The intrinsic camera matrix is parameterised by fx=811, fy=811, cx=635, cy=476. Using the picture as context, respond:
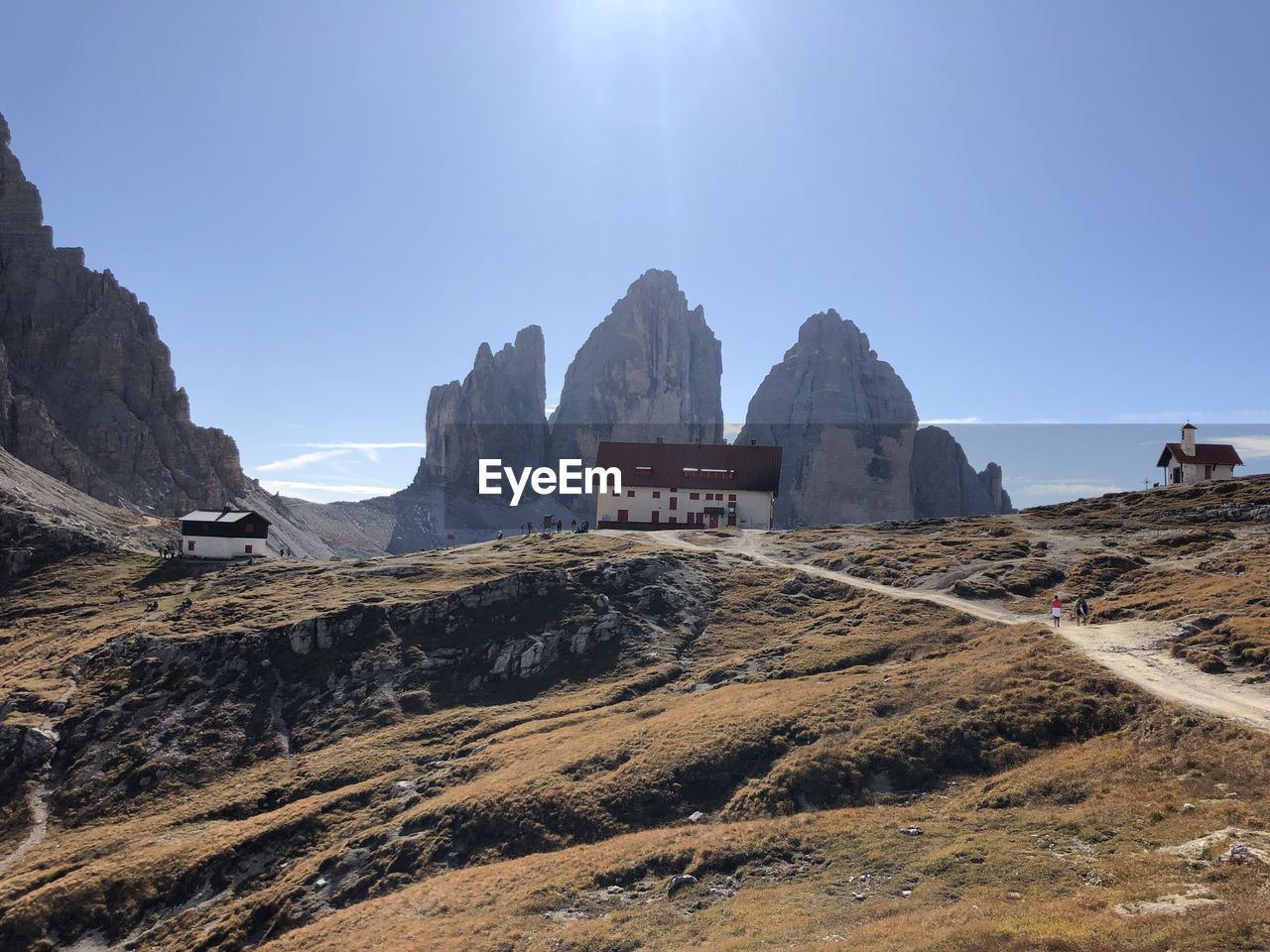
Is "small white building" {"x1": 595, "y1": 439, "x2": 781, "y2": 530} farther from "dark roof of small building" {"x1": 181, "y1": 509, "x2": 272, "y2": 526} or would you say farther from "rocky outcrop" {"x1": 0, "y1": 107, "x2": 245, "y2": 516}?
"rocky outcrop" {"x1": 0, "y1": 107, "x2": 245, "y2": 516}

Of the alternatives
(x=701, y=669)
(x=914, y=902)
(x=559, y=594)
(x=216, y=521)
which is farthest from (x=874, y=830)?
(x=216, y=521)

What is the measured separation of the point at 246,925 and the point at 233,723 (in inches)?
1017

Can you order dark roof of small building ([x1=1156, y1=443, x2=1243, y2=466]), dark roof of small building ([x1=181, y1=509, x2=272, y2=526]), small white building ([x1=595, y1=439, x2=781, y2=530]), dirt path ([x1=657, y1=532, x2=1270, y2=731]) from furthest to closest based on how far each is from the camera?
small white building ([x1=595, y1=439, x2=781, y2=530]), dark roof of small building ([x1=181, y1=509, x2=272, y2=526]), dark roof of small building ([x1=1156, y1=443, x2=1243, y2=466]), dirt path ([x1=657, y1=532, x2=1270, y2=731])

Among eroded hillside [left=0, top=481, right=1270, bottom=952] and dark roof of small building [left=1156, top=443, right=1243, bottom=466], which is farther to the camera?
dark roof of small building [left=1156, top=443, right=1243, bottom=466]

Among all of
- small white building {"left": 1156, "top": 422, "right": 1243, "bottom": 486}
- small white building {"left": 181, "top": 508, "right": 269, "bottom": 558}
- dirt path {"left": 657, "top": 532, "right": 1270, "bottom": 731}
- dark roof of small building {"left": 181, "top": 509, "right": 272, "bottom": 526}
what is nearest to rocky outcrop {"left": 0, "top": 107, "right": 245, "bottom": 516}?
dark roof of small building {"left": 181, "top": 509, "right": 272, "bottom": 526}

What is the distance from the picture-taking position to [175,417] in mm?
186000

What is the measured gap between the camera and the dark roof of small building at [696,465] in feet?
346

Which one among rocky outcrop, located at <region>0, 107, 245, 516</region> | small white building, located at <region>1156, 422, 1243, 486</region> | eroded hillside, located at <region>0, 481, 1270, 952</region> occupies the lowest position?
eroded hillside, located at <region>0, 481, 1270, 952</region>

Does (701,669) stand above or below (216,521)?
below

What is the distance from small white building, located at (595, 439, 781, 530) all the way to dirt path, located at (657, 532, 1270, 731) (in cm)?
4039

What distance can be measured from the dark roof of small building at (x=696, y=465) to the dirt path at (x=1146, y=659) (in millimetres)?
41526

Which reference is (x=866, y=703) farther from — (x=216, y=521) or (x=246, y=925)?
(x=216, y=521)

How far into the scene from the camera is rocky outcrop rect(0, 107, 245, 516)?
165500 millimetres

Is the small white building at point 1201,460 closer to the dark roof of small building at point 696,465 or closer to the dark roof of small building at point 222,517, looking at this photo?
the dark roof of small building at point 696,465
